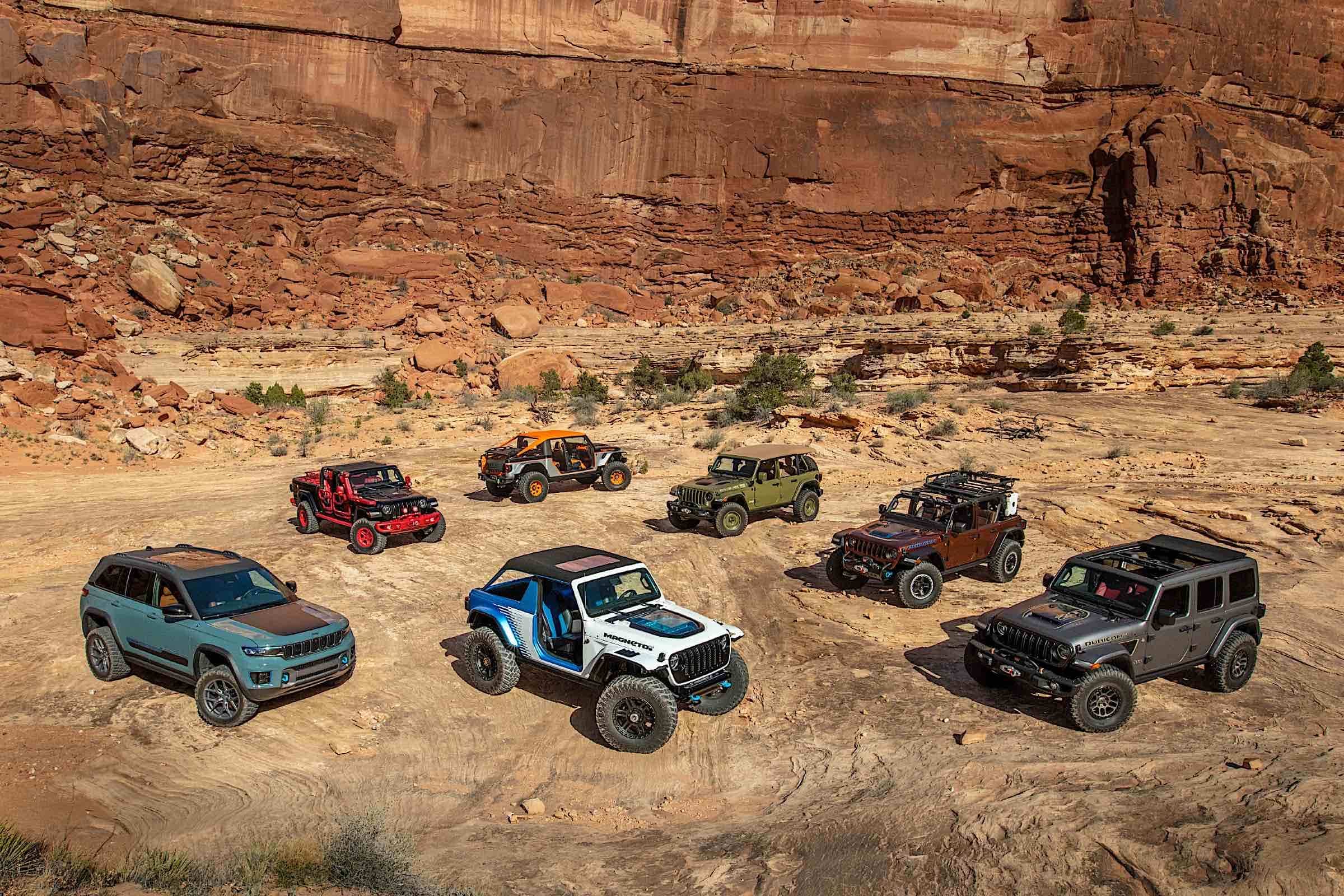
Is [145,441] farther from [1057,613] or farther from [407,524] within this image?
[1057,613]

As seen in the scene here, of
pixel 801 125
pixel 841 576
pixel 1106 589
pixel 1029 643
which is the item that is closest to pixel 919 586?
pixel 841 576

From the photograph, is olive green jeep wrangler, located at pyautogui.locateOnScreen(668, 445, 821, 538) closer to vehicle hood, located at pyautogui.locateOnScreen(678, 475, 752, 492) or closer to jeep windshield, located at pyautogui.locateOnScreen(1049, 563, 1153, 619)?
vehicle hood, located at pyautogui.locateOnScreen(678, 475, 752, 492)

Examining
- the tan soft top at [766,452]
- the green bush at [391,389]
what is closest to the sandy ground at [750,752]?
the tan soft top at [766,452]

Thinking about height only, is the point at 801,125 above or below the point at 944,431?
above

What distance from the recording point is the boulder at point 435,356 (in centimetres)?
3766

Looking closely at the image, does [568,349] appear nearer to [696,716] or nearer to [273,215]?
[273,215]

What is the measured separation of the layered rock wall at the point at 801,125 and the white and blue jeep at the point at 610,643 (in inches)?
1860

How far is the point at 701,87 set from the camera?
185 ft

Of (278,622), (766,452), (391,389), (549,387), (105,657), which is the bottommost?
(391,389)

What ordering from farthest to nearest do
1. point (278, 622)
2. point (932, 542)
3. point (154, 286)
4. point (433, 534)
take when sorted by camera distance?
point (154, 286) → point (433, 534) → point (932, 542) → point (278, 622)

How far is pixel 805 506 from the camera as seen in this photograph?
17016 mm

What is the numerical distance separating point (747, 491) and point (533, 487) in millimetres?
5306

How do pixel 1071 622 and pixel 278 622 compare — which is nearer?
pixel 1071 622

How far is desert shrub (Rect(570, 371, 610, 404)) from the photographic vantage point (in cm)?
3344
